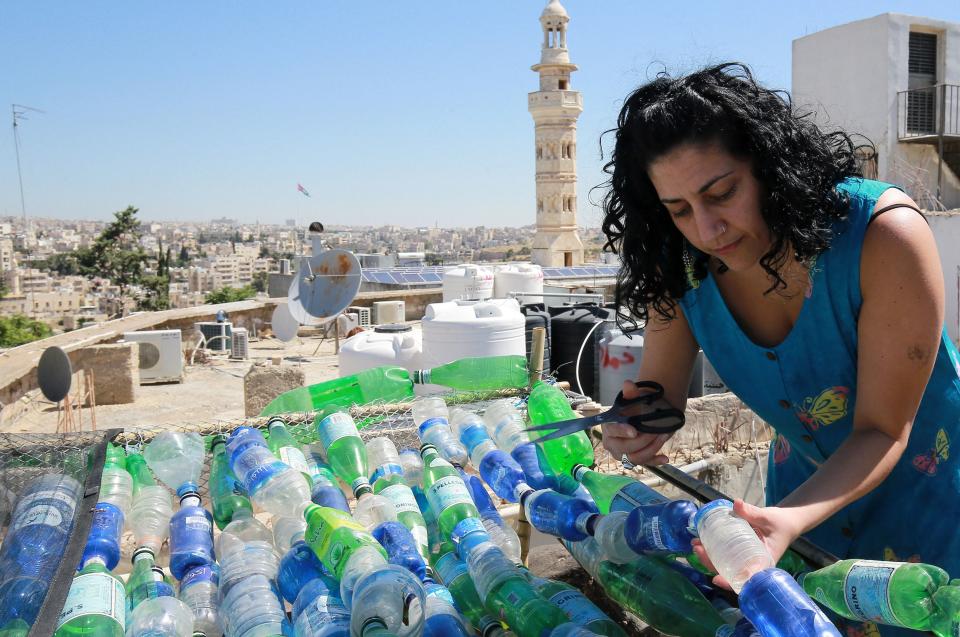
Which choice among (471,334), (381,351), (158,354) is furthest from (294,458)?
(158,354)

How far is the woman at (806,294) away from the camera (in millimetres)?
1360

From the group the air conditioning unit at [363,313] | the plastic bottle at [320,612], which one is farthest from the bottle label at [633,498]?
the air conditioning unit at [363,313]

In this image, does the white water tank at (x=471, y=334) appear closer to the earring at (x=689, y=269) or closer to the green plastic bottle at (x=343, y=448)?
the green plastic bottle at (x=343, y=448)

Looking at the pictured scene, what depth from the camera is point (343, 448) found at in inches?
92.6

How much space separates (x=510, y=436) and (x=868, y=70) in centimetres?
1617

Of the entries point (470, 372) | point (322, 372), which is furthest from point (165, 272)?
point (470, 372)

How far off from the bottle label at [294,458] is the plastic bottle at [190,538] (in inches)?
10.6

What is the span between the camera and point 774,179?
1.43m

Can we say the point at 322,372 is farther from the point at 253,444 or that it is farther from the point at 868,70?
the point at 868,70

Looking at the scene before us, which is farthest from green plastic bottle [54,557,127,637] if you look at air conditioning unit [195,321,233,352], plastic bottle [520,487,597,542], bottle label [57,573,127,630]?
air conditioning unit [195,321,233,352]

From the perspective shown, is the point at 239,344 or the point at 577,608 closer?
the point at 577,608

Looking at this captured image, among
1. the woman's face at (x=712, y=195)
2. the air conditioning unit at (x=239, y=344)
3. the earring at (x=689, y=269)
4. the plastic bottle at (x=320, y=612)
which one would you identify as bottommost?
the air conditioning unit at (x=239, y=344)

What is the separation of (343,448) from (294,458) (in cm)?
18

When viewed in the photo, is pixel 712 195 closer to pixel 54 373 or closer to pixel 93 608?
pixel 93 608
